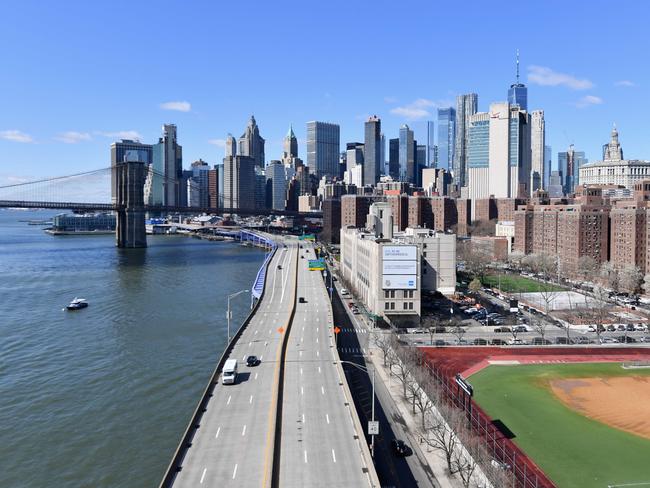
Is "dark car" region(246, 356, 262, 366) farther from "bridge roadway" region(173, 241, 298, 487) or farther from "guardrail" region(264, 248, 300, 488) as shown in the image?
"guardrail" region(264, 248, 300, 488)

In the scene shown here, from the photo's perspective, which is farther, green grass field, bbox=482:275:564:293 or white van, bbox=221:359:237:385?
green grass field, bbox=482:275:564:293

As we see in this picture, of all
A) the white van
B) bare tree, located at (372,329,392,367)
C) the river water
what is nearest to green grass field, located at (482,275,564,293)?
bare tree, located at (372,329,392,367)

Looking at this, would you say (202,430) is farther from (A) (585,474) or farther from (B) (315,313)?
(B) (315,313)

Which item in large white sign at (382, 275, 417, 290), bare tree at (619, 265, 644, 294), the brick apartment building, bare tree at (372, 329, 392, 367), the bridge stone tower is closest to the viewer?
bare tree at (372, 329, 392, 367)

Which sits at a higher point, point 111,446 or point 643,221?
point 643,221

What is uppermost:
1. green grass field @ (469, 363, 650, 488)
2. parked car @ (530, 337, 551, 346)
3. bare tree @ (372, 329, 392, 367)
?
bare tree @ (372, 329, 392, 367)

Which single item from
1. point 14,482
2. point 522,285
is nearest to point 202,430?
point 14,482
